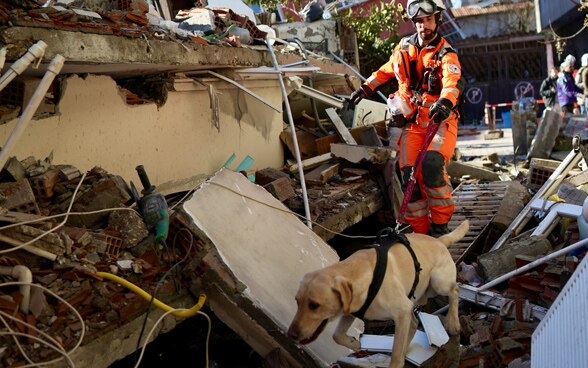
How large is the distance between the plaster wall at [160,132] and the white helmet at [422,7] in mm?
2152

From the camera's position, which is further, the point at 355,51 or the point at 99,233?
the point at 355,51

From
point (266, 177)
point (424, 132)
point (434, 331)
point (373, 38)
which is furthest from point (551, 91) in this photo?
point (434, 331)

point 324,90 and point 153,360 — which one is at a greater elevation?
point 324,90

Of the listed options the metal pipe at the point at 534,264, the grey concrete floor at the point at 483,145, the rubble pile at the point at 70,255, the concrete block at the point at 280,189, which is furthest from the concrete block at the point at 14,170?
the grey concrete floor at the point at 483,145

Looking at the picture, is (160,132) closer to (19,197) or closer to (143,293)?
(19,197)

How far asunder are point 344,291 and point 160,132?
353 centimetres

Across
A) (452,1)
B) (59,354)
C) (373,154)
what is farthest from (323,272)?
(452,1)

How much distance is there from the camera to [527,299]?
5391mm

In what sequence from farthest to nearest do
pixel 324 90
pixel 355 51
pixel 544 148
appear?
pixel 355 51, pixel 544 148, pixel 324 90

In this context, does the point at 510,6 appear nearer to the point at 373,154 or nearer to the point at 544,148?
the point at 544,148

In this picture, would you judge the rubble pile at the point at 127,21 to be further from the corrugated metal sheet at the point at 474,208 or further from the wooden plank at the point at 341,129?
the corrugated metal sheet at the point at 474,208

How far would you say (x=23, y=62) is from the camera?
3834 millimetres

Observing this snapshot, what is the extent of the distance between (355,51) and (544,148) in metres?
4.40

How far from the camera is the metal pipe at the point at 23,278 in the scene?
360cm
